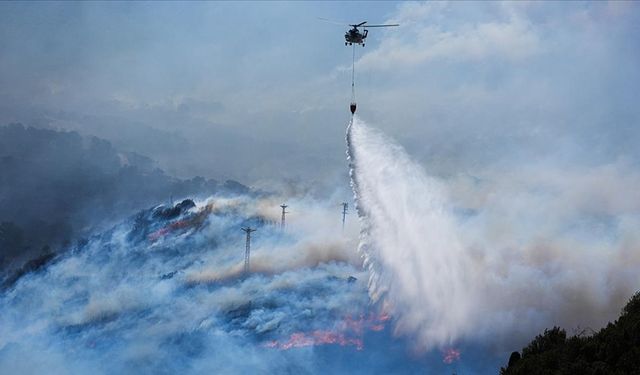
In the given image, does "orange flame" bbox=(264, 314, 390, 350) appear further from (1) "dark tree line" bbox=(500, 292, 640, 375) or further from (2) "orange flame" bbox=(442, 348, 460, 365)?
(1) "dark tree line" bbox=(500, 292, 640, 375)

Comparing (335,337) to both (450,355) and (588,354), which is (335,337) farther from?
(588,354)

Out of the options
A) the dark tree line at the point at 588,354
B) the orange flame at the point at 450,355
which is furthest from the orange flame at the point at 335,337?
the dark tree line at the point at 588,354

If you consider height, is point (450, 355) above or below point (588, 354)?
below

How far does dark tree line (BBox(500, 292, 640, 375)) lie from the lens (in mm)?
43719

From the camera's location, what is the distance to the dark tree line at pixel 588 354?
4372cm

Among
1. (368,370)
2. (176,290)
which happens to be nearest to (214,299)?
(176,290)

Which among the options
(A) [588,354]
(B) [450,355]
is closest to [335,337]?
(B) [450,355]

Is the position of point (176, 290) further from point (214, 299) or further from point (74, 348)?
point (74, 348)

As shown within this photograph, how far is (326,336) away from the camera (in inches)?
3752

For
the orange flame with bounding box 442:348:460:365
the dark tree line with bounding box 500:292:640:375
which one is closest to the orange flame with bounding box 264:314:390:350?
the orange flame with bounding box 442:348:460:365

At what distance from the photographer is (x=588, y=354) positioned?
47656mm

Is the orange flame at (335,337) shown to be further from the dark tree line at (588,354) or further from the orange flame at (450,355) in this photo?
the dark tree line at (588,354)

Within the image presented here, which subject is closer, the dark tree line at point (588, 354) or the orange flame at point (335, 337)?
the dark tree line at point (588, 354)

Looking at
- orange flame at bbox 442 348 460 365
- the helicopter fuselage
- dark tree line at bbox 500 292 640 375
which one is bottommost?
orange flame at bbox 442 348 460 365
